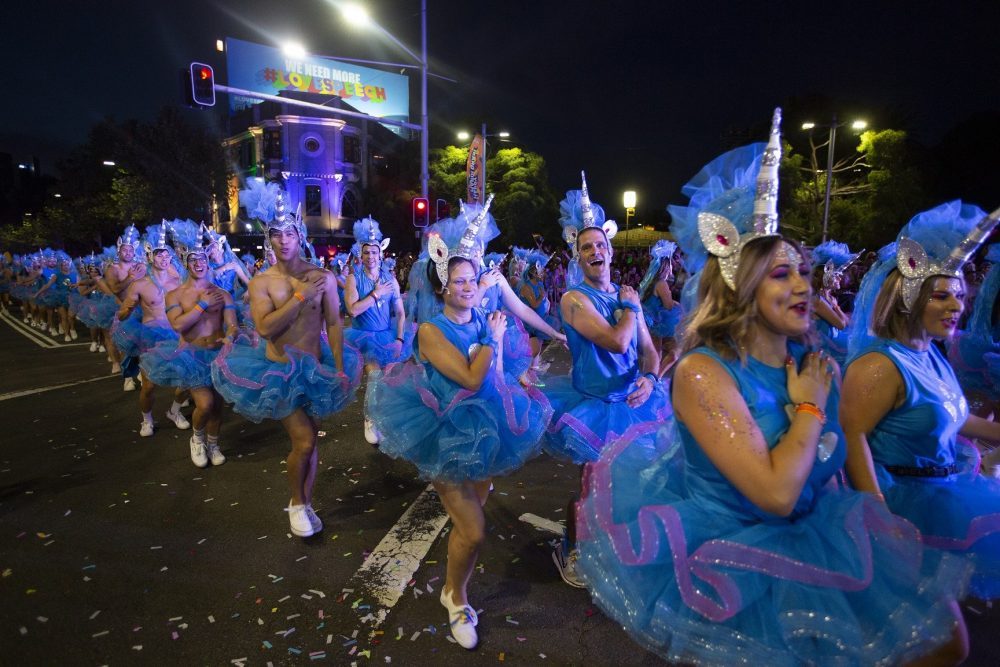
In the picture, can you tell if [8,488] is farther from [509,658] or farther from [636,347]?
[636,347]

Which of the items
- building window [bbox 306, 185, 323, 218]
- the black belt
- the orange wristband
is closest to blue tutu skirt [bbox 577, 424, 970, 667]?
the orange wristband

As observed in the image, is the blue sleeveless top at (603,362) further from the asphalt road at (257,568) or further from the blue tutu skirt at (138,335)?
the blue tutu skirt at (138,335)

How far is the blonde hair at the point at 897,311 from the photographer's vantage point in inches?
101

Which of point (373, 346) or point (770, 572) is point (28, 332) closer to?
point (373, 346)

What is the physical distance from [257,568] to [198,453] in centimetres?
240

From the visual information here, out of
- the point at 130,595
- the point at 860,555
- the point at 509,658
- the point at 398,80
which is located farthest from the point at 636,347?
the point at 398,80

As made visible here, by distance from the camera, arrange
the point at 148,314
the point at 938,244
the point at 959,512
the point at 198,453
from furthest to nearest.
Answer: the point at 148,314, the point at 198,453, the point at 938,244, the point at 959,512

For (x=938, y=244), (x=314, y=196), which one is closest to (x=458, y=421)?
(x=938, y=244)

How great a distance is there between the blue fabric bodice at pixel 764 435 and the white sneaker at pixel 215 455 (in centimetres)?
539

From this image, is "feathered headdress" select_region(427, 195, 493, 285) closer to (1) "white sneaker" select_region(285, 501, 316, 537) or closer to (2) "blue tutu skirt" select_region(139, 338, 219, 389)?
(1) "white sneaker" select_region(285, 501, 316, 537)

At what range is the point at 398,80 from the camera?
202 feet

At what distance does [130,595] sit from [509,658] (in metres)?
2.46

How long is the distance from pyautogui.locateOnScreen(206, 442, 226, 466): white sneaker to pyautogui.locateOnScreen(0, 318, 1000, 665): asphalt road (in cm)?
11

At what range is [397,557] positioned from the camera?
4.14 meters
